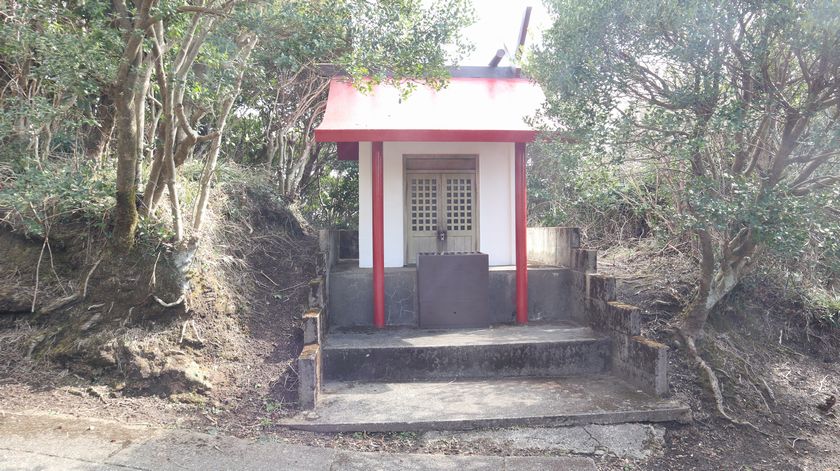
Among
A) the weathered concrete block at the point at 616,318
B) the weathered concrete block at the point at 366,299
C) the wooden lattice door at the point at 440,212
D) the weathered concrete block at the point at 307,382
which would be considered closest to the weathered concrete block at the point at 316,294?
the weathered concrete block at the point at 366,299

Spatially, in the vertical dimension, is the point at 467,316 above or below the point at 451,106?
below

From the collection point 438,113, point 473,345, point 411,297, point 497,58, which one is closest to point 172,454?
point 473,345

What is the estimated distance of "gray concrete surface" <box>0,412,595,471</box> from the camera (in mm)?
3781

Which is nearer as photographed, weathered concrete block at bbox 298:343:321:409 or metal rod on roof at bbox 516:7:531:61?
weathered concrete block at bbox 298:343:321:409

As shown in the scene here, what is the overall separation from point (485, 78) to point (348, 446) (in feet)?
20.5

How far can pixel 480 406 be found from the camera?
16.4 feet

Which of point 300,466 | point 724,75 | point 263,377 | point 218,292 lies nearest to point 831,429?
point 724,75

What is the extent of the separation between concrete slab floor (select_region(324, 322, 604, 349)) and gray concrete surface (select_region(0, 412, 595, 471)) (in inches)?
67.1

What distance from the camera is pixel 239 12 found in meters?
4.90

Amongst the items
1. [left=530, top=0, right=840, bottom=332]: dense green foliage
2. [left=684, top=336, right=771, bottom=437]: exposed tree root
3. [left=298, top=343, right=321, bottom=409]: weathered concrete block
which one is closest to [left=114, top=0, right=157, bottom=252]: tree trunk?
[left=298, top=343, right=321, bottom=409]: weathered concrete block

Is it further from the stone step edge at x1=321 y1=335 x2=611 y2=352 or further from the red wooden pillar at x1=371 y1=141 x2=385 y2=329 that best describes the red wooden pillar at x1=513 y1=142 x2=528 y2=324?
the red wooden pillar at x1=371 y1=141 x2=385 y2=329

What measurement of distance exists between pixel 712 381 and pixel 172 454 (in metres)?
5.22

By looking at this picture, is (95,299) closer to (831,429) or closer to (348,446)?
(348,446)

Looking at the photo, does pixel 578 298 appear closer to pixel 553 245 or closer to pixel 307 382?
pixel 553 245
